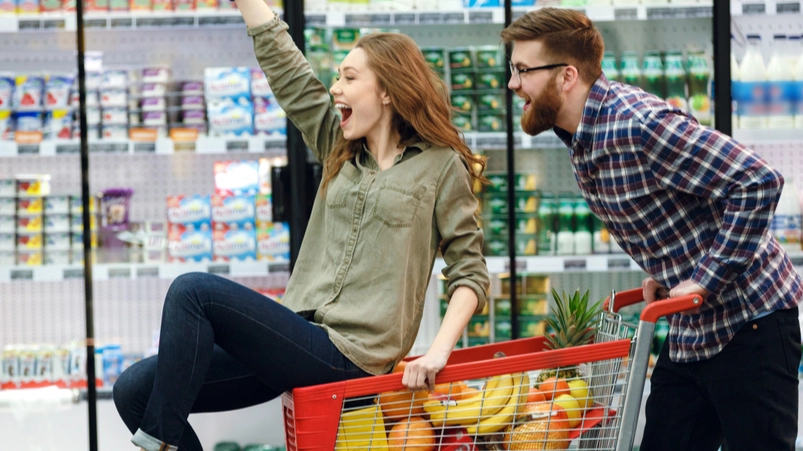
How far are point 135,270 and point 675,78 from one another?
2132 millimetres

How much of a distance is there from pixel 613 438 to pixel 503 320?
1.76 m

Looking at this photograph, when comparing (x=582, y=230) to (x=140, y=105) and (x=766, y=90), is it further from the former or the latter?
(x=140, y=105)

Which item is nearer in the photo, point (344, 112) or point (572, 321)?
point (572, 321)

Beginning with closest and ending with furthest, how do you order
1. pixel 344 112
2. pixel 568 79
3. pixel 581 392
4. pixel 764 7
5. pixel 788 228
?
pixel 581 392
pixel 568 79
pixel 344 112
pixel 764 7
pixel 788 228

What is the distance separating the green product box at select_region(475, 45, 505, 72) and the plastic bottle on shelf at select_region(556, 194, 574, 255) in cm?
59

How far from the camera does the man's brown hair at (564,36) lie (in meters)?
1.59

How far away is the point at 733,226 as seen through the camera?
142cm

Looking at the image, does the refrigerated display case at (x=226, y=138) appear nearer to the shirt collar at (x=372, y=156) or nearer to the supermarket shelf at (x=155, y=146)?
the supermarket shelf at (x=155, y=146)

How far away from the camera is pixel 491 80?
10.4ft

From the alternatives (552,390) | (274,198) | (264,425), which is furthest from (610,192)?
(264,425)

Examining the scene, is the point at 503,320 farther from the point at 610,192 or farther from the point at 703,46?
the point at 610,192

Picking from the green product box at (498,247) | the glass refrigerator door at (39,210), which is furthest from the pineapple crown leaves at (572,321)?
the glass refrigerator door at (39,210)

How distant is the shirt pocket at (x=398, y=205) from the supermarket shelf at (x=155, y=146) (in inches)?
55.4

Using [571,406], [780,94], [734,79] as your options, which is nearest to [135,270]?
[571,406]
